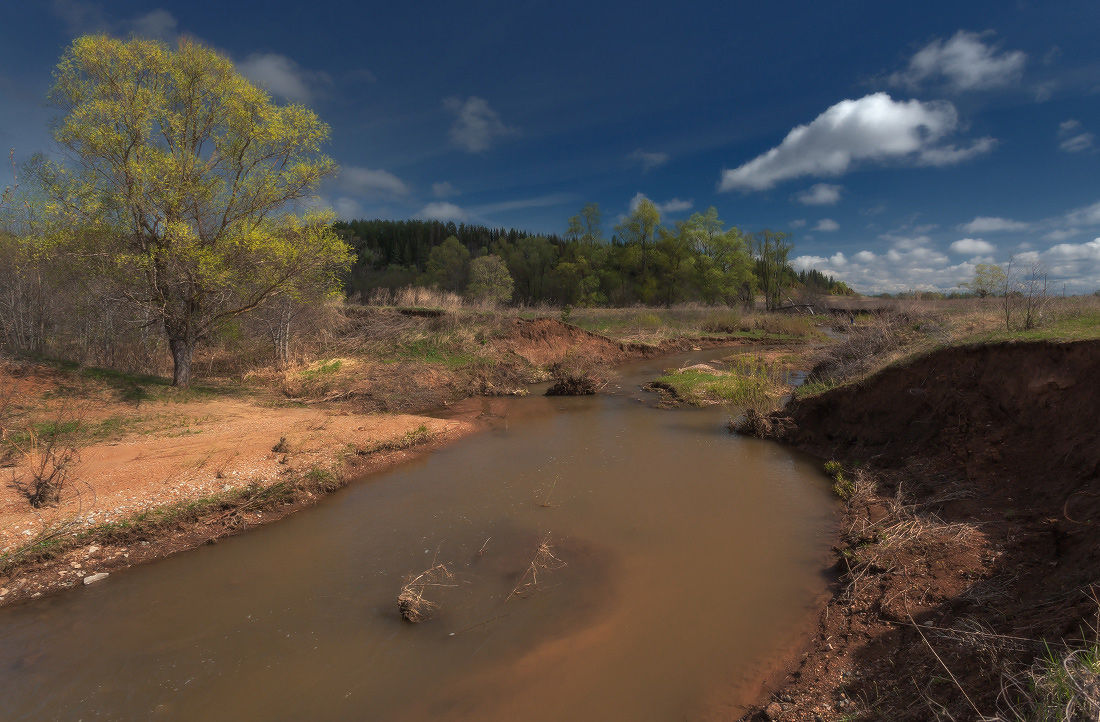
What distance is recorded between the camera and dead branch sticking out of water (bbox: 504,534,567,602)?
17.1 feet

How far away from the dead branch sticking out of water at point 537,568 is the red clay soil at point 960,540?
2500 millimetres

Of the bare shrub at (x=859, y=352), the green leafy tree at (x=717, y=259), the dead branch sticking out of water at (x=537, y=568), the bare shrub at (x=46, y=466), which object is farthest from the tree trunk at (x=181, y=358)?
the green leafy tree at (x=717, y=259)

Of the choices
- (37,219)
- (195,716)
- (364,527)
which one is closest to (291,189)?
(37,219)

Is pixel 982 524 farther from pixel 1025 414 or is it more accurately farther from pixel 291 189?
pixel 291 189

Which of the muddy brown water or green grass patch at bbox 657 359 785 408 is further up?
green grass patch at bbox 657 359 785 408

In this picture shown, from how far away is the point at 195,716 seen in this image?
367 cm

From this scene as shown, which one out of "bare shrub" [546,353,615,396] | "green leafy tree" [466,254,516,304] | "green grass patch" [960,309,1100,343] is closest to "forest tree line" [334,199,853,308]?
"green leafy tree" [466,254,516,304]

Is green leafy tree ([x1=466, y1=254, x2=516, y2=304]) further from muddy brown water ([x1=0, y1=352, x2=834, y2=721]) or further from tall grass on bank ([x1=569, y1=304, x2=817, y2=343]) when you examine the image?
muddy brown water ([x1=0, y1=352, x2=834, y2=721])

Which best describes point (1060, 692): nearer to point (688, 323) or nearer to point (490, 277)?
point (688, 323)

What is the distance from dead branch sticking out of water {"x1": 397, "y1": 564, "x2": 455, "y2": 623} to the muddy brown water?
88 millimetres

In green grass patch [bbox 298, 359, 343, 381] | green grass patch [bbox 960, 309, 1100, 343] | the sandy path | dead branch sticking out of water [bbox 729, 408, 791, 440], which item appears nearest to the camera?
the sandy path

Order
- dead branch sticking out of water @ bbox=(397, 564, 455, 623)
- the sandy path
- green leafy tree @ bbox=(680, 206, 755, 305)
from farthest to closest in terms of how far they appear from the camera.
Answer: green leafy tree @ bbox=(680, 206, 755, 305) < the sandy path < dead branch sticking out of water @ bbox=(397, 564, 455, 623)

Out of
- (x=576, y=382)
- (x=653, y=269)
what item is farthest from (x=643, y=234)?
(x=576, y=382)

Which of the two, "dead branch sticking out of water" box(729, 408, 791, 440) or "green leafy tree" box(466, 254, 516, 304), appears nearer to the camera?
"dead branch sticking out of water" box(729, 408, 791, 440)
